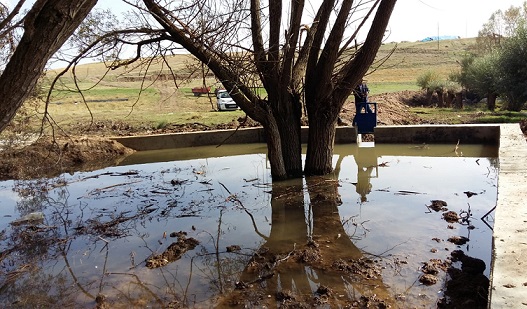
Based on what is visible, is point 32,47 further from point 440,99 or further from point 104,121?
point 440,99

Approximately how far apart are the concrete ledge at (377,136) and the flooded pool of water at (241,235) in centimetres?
201

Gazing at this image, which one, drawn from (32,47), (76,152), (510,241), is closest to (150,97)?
(76,152)

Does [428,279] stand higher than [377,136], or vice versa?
[377,136]

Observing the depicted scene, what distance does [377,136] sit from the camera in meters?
14.1

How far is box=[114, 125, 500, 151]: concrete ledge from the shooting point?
513 inches

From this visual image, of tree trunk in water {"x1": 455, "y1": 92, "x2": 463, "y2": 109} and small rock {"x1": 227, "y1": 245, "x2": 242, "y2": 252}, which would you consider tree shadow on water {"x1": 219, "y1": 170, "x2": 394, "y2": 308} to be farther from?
tree trunk in water {"x1": 455, "y1": 92, "x2": 463, "y2": 109}

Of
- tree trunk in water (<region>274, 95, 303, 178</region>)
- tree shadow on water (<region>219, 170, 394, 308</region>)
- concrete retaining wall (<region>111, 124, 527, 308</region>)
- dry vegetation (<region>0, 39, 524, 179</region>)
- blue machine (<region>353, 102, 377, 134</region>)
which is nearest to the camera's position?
concrete retaining wall (<region>111, 124, 527, 308</region>)

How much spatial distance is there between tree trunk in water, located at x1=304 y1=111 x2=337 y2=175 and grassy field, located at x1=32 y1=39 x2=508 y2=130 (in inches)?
53.4

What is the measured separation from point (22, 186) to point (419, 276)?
9.21 m

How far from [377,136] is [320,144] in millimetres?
4964

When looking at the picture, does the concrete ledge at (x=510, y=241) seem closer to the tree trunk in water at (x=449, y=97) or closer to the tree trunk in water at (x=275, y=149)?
the tree trunk in water at (x=275, y=149)

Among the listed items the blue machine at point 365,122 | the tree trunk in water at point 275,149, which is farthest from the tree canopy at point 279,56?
the blue machine at point 365,122

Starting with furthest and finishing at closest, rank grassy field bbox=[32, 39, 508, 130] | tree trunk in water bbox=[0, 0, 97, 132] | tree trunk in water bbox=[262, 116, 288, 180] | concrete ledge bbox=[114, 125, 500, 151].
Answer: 1. concrete ledge bbox=[114, 125, 500, 151]
2. grassy field bbox=[32, 39, 508, 130]
3. tree trunk in water bbox=[262, 116, 288, 180]
4. tree trunk in water bbox=[0, 0, 97, 132]

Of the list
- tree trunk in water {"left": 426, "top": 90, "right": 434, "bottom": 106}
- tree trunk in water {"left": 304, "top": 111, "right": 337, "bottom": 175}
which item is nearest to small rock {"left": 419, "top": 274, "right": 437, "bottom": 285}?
tree trunk in water {"left": 304, "top": 111, "right": 337, "bottom": 175}
